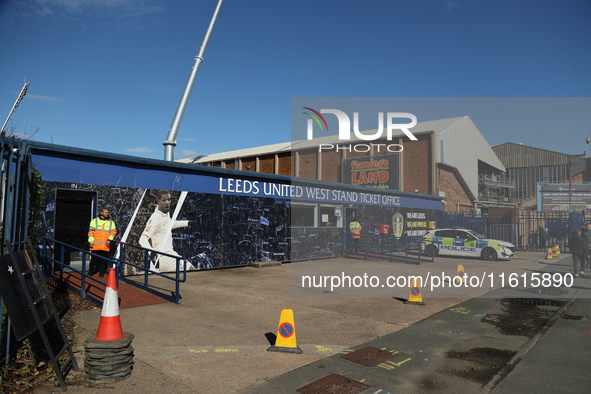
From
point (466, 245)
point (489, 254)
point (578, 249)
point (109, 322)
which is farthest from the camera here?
point (466, 245)

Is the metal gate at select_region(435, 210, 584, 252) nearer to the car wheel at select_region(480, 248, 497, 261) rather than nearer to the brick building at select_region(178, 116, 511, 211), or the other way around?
the brick building at select_region(178, 116, 511, 211)

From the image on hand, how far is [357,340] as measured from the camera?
6203 millimetres

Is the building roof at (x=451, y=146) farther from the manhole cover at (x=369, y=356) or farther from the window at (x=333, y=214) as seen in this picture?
the manhole cover at (x=369, y=356)

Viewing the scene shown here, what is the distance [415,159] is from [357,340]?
31.2 meters

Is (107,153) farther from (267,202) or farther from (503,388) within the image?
(503,388)

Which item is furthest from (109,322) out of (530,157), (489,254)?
(530,157)

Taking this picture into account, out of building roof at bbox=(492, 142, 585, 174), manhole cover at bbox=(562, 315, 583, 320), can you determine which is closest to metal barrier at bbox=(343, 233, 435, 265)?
manhole cover at bbox=(562, 315, 583, 320)

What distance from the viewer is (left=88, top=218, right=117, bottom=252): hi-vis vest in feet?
30.6

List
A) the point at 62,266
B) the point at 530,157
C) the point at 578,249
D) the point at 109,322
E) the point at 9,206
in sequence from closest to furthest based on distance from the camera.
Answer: the point at 9,206 < the point at 109,322 < the point at 62,266 < the point at 578,249 < the point at 530,157

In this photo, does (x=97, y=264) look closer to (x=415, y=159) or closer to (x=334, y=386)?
(x=334, y=386)

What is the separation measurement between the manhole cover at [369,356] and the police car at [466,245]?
44.6 feet

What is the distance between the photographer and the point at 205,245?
13.8 m

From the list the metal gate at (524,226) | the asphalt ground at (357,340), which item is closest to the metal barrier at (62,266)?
the asphalt ground at (357,340)

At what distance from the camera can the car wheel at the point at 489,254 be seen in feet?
62.0
